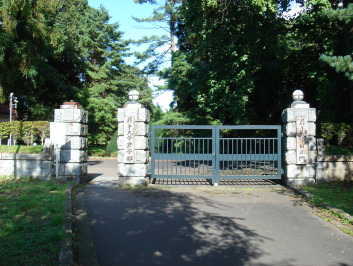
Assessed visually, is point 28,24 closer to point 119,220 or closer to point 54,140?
point 54,140

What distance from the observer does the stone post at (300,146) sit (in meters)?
10.9

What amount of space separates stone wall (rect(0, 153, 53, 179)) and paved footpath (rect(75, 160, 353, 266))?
2.61 m

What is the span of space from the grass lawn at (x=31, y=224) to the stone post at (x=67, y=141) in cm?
134

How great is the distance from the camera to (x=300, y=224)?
6.74 m

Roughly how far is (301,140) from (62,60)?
74.2ft

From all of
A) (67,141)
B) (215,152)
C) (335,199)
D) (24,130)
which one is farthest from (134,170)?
A: (24,130)

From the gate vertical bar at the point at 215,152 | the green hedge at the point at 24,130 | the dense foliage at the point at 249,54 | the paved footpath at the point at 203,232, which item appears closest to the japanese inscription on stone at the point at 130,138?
the paved footpath at the point at 203,232

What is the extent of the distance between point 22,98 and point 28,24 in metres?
13.8

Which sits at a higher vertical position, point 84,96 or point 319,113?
point 84,96

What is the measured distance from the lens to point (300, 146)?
10859 mm

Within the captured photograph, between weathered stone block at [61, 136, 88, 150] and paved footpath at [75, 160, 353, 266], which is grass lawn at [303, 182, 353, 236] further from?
weathered stone block at [61, 136, 88, 150]

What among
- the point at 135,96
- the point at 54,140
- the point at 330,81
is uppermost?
the point at 330,81

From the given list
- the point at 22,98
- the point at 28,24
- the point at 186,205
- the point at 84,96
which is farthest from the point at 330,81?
the point at 22,98

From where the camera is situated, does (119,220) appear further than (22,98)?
No
